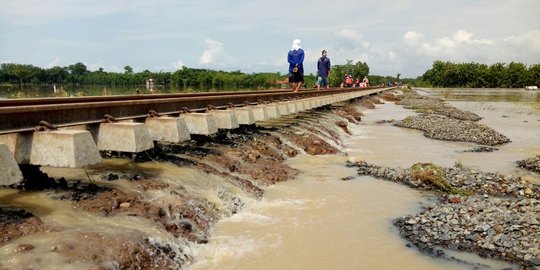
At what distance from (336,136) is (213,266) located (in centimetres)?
1212

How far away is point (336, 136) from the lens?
660 inches

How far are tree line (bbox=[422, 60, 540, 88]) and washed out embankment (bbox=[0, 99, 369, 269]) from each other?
14028 centimetres

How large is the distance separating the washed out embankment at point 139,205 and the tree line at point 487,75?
140m

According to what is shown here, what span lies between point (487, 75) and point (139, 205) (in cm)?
14546

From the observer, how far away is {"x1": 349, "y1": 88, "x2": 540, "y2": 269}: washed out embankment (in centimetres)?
593

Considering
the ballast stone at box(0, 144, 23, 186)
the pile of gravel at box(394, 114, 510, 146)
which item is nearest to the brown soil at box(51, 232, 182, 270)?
the ballast stone at box(0, 144, 23, 186)

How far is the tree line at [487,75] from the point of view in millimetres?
130500

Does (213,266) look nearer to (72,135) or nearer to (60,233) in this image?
(60,233)

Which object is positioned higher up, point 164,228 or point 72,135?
point 72,135

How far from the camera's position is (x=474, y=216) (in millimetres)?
6902

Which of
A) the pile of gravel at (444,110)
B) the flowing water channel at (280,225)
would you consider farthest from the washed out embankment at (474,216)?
the pile of gravel at (444,110)

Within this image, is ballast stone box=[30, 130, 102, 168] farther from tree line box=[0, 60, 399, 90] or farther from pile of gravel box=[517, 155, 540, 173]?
tree line box=[0, 60, 399, 90]

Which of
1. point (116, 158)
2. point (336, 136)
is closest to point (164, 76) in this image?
point (336, 136)

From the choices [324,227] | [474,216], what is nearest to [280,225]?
[324,227]
